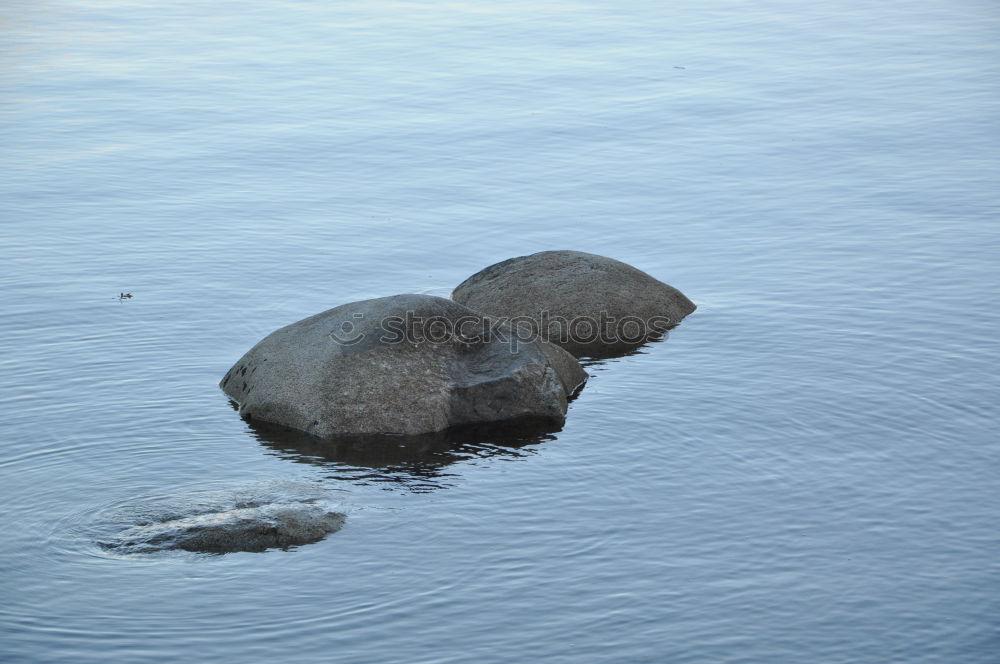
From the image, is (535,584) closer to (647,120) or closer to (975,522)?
(975,522)

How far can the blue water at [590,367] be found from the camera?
13.5 m

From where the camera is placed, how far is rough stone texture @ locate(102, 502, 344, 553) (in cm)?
1470

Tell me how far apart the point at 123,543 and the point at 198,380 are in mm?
5729

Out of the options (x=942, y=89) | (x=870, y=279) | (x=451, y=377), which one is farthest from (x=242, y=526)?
(x=942, y=89)


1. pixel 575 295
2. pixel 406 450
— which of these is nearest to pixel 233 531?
pixel 406 450

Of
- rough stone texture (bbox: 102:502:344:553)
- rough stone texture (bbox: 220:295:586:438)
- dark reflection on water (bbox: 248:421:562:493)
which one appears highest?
rough stone texture (bbox: 220:295:586:438)

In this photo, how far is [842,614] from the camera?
1346cm

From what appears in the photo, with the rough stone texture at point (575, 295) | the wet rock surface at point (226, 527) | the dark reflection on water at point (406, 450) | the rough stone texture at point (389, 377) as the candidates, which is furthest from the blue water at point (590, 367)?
the rough stone texture at point (575, 295)

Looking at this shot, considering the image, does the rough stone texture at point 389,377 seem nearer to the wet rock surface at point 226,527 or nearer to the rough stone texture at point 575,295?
the wet rock surface at point 226,527

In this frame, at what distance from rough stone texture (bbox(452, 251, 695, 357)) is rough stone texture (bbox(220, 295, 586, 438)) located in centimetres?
308

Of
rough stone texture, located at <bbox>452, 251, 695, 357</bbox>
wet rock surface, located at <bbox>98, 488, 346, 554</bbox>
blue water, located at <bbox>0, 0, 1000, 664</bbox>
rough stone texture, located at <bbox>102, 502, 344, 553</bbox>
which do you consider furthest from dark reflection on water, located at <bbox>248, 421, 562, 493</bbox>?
rough stone texture, located at <bbox>452, 251, 695, 357</bbox>

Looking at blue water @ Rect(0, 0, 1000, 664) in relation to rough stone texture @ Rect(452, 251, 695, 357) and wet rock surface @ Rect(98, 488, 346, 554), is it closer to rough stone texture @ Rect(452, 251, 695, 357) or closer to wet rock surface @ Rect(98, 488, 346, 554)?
wet rock surface @ Rect(98, 488, 346, 554)

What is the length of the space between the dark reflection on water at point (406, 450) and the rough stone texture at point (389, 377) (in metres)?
0.18

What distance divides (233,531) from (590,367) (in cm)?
760
